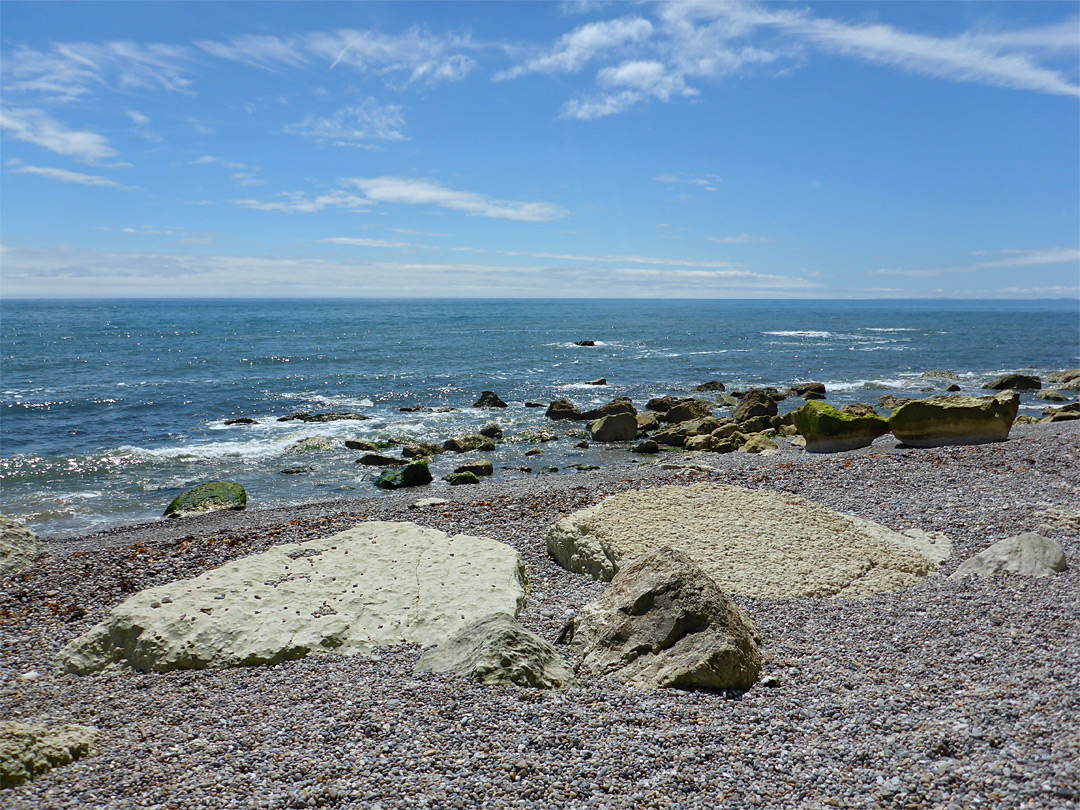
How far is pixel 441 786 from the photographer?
468cm

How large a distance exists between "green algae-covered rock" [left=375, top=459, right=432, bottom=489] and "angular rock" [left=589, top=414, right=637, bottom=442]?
8.17 metres

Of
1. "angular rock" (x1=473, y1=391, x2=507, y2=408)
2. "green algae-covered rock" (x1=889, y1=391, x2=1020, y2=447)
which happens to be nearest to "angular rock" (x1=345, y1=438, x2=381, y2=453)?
"angular rock" (x1=473, y1=391, x2=507, y2=408)

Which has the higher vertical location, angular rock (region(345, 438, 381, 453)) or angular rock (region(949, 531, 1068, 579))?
angular rock (region(949, 531, 1068, 579))

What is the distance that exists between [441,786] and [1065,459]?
16.0 meters

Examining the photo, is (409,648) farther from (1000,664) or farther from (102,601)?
(1000,664)

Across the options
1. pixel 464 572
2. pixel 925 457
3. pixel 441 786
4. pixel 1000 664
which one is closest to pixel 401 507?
pixel 464 572

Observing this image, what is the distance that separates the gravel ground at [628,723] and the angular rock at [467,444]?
15145 mm

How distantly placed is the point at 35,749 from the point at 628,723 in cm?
449

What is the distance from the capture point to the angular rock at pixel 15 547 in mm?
10727

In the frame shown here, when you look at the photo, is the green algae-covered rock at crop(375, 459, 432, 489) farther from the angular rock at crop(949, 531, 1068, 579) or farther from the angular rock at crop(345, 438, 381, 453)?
the angular rock at crop(949, 531, 1068, 579)

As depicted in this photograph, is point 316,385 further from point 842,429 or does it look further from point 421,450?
point 842,429

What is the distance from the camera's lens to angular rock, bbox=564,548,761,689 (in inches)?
238

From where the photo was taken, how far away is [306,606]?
7.91m

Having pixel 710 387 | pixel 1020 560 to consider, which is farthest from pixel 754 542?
pixel 710 387
